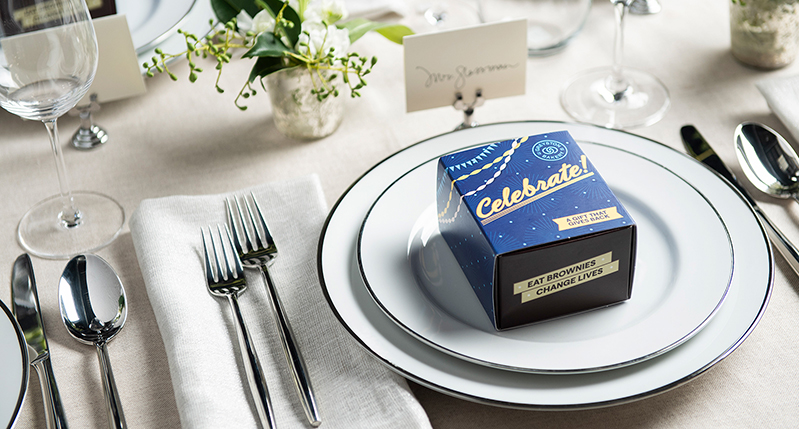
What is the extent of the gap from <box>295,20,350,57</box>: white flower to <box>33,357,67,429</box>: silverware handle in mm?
492

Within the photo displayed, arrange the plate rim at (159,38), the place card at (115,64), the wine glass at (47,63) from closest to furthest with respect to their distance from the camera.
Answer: the wine glass at (47,63)
the place card at (115,64)
the plate rim at (159,38)

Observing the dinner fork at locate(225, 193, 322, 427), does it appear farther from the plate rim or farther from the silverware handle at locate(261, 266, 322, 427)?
the plate rim

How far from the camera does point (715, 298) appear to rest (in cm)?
60

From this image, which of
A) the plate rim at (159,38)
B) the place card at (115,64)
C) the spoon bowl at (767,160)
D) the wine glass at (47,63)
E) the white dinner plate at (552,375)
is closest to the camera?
the white dinner plate at (552,375)

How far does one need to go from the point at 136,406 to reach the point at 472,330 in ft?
1.11

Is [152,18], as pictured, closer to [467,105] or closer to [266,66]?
[266,66]

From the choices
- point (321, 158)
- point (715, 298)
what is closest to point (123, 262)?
point (321, 158)

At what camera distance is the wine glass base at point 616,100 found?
3.29 ft

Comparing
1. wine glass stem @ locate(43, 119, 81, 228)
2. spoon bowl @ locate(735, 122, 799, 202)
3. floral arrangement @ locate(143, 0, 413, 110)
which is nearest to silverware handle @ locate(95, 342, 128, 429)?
wine glass stem @ locate(43, 119, 81, 228)

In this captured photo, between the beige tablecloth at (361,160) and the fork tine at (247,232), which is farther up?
the fork tine at (247,232)

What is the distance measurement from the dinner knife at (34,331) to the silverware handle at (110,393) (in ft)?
0.13

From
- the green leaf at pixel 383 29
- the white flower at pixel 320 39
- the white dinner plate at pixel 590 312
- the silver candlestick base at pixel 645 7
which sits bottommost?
the white dinner plate at pixel 590 312

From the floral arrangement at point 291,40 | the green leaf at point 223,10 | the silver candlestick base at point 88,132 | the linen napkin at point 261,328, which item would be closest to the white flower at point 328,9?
the floral arrangement at point 291,40

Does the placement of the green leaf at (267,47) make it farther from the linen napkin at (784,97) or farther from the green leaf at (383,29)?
the linen napkin at (784,97)
